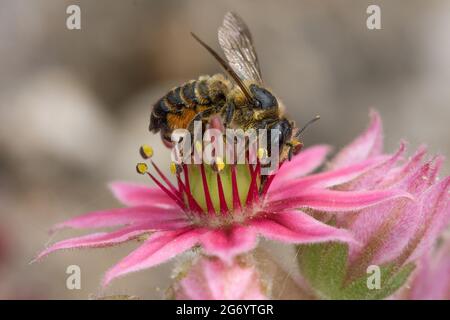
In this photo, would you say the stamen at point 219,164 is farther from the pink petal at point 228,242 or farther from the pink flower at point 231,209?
the pink petal at point 228,242

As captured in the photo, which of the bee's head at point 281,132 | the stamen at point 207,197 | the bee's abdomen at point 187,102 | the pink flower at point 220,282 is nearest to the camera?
the pink flower at point 220,282

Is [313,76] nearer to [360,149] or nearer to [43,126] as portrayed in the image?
[43,126]

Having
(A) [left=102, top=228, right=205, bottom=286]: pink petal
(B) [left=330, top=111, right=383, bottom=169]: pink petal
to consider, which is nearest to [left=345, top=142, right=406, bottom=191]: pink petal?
(B) [left=330, top=111, right=383, bottom=169]: pink petal

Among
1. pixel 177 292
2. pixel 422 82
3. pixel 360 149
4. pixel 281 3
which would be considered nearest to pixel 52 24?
pixel 281 3

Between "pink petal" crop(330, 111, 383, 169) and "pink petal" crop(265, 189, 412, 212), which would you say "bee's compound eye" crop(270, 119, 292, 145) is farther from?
"pink petal" crop(330, 111, 383, 169)

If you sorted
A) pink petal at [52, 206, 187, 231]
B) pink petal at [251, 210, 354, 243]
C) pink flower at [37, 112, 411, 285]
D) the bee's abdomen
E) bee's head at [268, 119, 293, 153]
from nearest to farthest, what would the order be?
pink petal at [251, 210, 354, 243] < pink flower at [37, 112, 411, 285] < bee's head at [268, 119, 293, 153] < the bee's abdomen < pink petal at [52, 206, 187, 231]

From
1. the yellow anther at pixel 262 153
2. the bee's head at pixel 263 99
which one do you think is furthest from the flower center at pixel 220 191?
the bee's head at pixel 263 99
